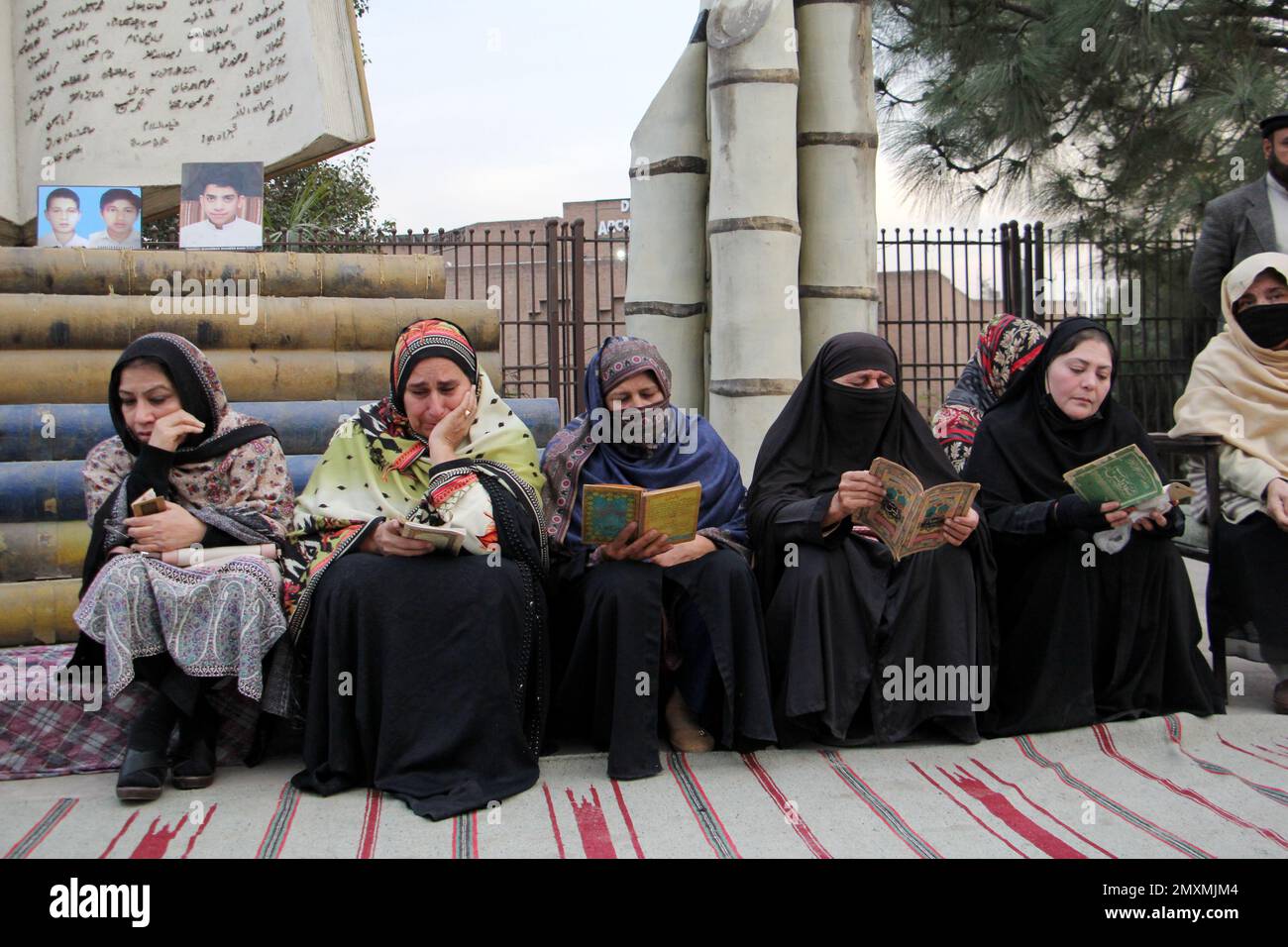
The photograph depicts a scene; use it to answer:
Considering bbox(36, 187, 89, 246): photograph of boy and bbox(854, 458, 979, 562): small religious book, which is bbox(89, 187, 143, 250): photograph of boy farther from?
bbox(854, 458, 979, 562): small religious book

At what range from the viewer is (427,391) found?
11.8 ft

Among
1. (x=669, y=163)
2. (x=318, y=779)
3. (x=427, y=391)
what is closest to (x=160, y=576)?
(x=318, y=779)

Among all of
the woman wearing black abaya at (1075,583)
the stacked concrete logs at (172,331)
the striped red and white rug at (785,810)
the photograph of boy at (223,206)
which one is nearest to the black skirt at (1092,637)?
the woman wearing black abaya at (1075,583)

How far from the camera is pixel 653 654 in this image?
3.41 meters

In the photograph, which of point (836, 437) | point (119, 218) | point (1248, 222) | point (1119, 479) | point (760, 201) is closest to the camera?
point (1119, 479)

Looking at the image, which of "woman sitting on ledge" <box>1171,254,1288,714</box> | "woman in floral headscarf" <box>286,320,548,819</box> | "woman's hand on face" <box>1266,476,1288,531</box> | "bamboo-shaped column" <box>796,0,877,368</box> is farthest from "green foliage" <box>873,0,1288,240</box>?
"woman in floral headscarf" <box>286,320,548,819</box>

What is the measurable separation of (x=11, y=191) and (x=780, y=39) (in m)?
4.13

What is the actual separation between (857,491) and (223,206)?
3840 mm

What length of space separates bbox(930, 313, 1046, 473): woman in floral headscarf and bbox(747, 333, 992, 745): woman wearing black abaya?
0.51m

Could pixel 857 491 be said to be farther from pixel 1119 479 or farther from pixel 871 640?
pixel 1119 479

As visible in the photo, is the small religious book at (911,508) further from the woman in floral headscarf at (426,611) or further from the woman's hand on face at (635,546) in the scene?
the woman in floral headscarf at (426,611)

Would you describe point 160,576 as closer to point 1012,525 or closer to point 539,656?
point 539,656

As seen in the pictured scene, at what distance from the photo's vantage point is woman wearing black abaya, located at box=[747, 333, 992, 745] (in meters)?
3.52

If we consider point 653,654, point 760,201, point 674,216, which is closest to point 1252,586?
point 653,654
